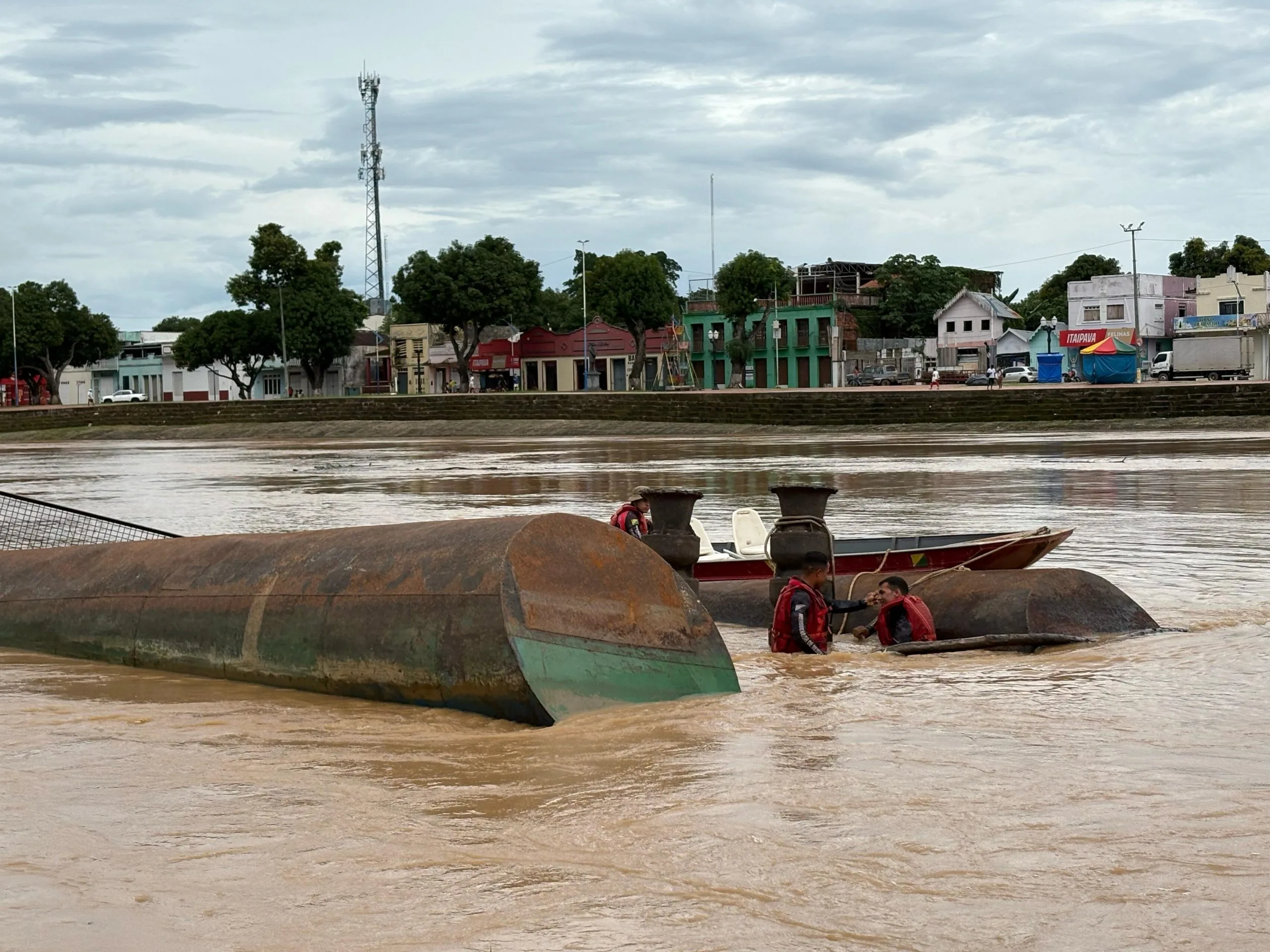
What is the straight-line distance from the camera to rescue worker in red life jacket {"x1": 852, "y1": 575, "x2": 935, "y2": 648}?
35.8ft

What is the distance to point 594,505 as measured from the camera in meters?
23.1

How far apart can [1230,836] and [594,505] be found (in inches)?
688

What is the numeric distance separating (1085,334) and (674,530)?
246 feet

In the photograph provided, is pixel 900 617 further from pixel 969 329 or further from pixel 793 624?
pixel 969 329

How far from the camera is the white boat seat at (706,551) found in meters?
13.2

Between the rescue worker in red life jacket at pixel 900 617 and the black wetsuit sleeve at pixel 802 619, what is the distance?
2.10 feet

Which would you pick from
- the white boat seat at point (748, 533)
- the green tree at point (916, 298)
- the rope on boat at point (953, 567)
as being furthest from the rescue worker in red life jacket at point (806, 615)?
the green tree at point (916, 298)

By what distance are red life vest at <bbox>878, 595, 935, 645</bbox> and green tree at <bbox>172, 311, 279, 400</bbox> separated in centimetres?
8106

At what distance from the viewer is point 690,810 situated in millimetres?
6512

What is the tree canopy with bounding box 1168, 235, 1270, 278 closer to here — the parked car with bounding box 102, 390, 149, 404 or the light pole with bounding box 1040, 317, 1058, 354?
the light pole with bounding box 1040, 317, 1058, 354

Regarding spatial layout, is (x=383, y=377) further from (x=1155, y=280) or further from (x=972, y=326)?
(x=1155, y=280)

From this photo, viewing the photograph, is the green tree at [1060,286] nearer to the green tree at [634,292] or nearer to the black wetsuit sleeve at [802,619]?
the green tree at [634,292]

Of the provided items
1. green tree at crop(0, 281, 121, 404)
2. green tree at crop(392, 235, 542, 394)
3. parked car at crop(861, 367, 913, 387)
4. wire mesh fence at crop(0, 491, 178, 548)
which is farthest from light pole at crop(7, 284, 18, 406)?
wire mesh fence at crop(0, 491, 178, 548)

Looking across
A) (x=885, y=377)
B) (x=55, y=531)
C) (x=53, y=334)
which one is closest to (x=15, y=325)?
(x=53, y=334)
